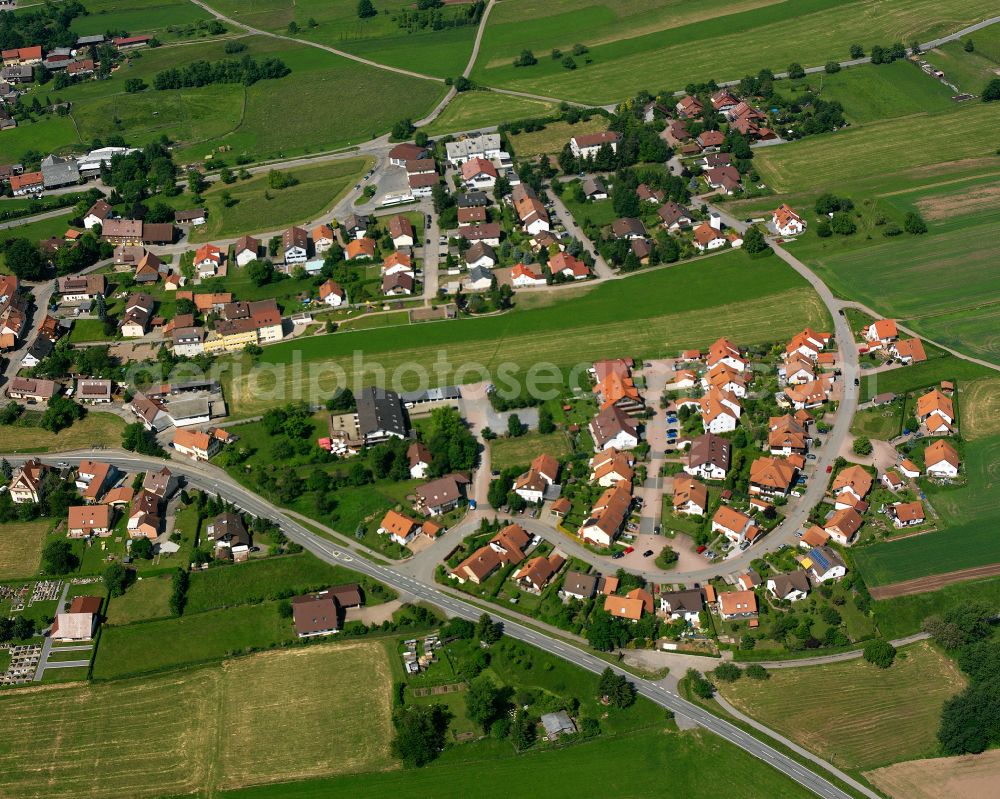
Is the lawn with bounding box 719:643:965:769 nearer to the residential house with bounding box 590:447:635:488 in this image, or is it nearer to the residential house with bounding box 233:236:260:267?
the residential house with bounding box 590:447:635:488

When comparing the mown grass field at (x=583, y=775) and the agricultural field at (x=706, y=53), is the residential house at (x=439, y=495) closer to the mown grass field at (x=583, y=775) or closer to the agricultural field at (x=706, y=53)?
the mown grass field at (x=583, y=775)

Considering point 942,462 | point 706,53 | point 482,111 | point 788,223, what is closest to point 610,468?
point 942,462

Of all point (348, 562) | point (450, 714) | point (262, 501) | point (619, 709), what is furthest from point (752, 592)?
point (262, 501)

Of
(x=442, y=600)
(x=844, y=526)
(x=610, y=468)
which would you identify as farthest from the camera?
(x=610, y=468)

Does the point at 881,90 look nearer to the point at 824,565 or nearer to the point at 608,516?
the point at 824,565

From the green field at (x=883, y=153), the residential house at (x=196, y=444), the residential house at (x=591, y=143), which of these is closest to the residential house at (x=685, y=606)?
the residential house at (x=196, y=444)

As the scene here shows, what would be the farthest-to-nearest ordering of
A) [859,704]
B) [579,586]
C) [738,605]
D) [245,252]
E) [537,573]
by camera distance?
[245,252]
[537,573]
[579,586]
[738,605]
[859,704]

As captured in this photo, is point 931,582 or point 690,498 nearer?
point 931,582
